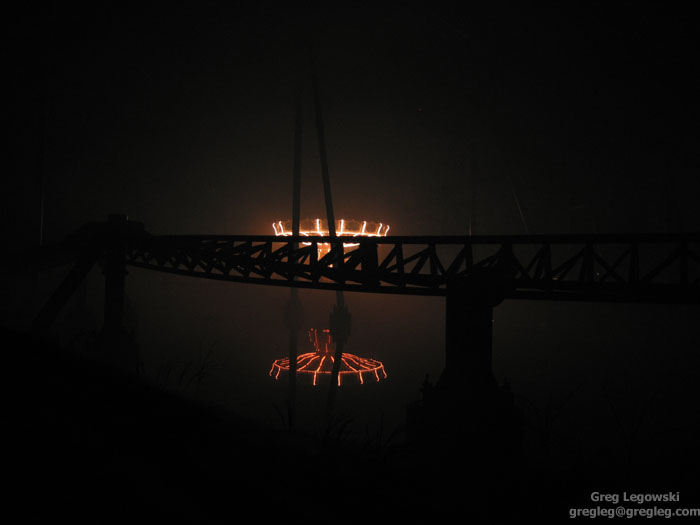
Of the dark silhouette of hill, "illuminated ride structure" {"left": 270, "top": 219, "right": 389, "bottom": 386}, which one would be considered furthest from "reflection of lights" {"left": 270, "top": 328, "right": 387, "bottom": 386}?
the dark silhouette of hill

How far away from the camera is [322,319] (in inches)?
1075

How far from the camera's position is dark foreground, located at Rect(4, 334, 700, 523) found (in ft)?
5.68

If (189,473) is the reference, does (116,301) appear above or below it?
above

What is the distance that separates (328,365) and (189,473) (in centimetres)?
1425

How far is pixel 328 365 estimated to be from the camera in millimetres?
15953

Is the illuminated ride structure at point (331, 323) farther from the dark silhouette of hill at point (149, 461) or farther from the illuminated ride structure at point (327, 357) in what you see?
the dark silhouette of hill at point (149, 461)

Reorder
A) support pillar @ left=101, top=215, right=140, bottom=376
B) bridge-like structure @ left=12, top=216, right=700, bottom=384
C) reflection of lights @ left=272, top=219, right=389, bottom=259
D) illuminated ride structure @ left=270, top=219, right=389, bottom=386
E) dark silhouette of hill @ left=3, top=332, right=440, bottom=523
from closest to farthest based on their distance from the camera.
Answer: dark silhouette of hill @ left=3, top=332, right=440, bottom=523 → bridge-like structure @ left=12, top=216, right=700, bottom=384 → support pillar @ left=101, top=215, right=140, bottom=376 → illuminated ride structure @ left=270, top=219, right=389, bottom=386 → reflection of lights @ left=272, top=219, right=389, bottom=259

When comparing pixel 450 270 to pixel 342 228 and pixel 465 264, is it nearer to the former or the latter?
pixel 465 264

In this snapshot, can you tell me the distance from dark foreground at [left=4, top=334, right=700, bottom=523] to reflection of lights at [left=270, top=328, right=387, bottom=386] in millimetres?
11036

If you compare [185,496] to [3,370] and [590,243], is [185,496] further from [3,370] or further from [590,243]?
[590,243]

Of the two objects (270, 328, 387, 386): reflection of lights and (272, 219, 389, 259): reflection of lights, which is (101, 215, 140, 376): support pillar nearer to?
(270, 328, 387, 386): reflection of lights

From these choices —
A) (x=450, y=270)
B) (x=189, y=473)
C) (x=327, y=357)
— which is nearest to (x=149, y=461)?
(x=189, y=473)

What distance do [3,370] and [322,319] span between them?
24.8 m

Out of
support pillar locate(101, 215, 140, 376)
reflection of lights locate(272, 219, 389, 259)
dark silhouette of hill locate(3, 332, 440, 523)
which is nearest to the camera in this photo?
dark silhouette of hill locate(3, 332, 440, 523)
